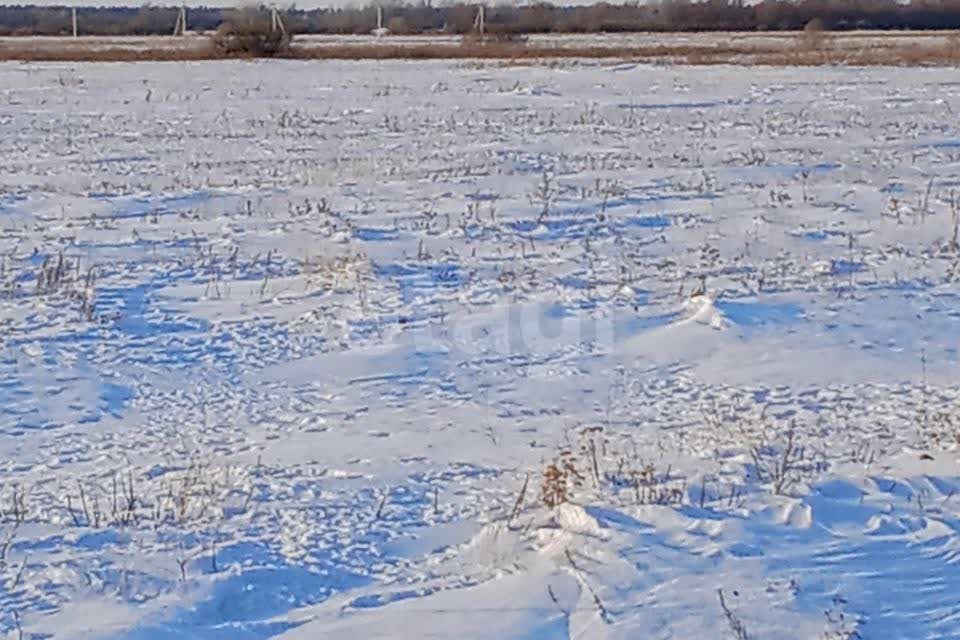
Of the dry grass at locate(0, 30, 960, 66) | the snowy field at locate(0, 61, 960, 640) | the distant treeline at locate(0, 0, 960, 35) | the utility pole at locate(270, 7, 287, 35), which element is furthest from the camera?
the distant treeline at locate(0, 0, 960, 35)

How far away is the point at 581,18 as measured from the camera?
68312 millimetres

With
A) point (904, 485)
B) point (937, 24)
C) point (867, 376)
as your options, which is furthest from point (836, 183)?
point (937, 24)

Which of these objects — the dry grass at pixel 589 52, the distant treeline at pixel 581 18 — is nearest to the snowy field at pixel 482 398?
the dry grass at pixel 589 52

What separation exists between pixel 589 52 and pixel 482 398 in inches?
1264

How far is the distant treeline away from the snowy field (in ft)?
160

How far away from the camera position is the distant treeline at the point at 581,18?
64.0 metres

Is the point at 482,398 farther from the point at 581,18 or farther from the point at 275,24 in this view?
the point at 581,18

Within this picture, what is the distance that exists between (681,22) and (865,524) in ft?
214

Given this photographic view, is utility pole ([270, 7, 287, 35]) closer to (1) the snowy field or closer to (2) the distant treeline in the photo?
(2) the distant treeline

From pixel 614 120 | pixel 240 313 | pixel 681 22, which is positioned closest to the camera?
pixel 240 313

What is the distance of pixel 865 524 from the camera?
4680 millimetres

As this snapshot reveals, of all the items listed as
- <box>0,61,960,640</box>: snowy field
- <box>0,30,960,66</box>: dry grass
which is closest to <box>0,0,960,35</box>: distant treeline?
<box>0,30,960,66</box>: dry grass

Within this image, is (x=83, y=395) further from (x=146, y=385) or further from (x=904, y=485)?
(x=904, y=485)

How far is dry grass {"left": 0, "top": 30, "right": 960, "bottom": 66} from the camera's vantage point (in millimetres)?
32688
